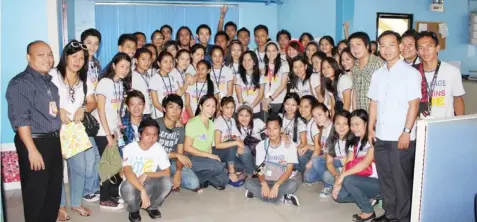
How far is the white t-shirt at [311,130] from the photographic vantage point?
444 cm

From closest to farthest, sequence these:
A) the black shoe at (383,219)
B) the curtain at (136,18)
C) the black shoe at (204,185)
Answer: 1. the black shoe at (383,219)
2. the black shoe at (204,185)
3. the curtain at (136,18)

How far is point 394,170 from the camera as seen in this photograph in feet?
10.8

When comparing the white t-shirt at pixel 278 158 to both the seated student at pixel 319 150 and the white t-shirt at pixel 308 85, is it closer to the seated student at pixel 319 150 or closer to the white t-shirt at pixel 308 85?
the seated student at pixel 319 150

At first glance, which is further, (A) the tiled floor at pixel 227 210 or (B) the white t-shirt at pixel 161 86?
(B) the white t-shirt at pixel 161 86

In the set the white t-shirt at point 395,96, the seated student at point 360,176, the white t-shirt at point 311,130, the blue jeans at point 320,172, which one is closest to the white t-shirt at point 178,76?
the white t-shirt at point 311,130

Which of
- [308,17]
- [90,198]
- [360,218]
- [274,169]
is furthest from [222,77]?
[308,17]

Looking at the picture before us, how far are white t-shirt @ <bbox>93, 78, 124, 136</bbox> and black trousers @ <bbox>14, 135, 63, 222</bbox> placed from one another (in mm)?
805

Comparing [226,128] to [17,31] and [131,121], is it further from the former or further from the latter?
[17,31]

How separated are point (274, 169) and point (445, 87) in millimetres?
1650

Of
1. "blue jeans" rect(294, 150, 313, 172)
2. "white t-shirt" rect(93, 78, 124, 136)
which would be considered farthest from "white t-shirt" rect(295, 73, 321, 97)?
"white t-shirt" rect(93, 78, 124, 136)

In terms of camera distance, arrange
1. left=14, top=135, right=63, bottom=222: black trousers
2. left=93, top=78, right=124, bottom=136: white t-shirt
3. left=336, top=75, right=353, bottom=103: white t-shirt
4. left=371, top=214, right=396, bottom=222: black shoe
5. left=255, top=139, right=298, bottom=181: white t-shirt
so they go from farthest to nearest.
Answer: left=336, top=75, right=353, bottom=103: white t-shirt
left=255, top=139, right=298, bottom=181: white t-shirt
left=93, top=78, right=124, bottom=136: white t-shirt
left=371, top=214, right=396, bottom=222: black shoe
left=14, top=135, right=63, bottom=222: black trousers

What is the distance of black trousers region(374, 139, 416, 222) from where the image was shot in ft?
10.8

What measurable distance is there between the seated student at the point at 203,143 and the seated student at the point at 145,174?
0.53m

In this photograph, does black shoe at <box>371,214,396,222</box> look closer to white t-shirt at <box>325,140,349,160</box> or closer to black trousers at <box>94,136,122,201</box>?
white t-shirt at <box>325,140,349,160</box>
